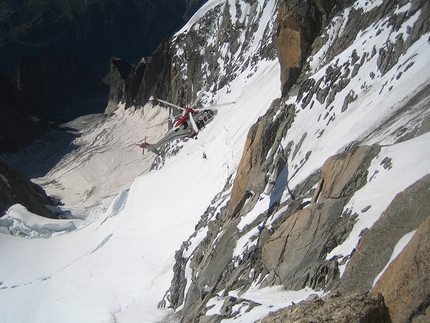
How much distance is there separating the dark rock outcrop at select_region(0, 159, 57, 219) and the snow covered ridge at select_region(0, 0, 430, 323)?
713 cm

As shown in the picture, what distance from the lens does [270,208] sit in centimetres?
1630

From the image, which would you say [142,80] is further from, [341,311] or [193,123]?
[341,311]

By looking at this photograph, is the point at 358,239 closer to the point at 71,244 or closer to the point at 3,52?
the point at 71,244

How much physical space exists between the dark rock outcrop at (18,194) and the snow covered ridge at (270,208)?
7134 mm

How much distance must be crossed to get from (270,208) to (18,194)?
3569 cm

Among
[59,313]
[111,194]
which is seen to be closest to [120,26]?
[111,194]

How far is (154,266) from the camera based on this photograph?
2441 centimetres

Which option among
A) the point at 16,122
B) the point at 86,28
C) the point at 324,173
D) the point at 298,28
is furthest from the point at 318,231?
the point at 86,28

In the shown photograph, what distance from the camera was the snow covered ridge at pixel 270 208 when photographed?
36.2ft

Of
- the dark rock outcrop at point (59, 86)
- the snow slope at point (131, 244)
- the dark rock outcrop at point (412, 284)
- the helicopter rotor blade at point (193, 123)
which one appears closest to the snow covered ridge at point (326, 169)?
the dark rock outcrop at point (412, 284)

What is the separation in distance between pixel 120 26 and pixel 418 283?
14855 cm

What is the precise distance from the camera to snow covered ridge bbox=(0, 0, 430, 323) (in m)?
11.0

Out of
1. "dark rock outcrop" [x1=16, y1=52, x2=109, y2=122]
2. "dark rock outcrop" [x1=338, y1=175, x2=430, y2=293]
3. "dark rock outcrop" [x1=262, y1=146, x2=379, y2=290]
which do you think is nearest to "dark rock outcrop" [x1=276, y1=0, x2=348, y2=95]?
"dark rock outcrop" [x1=262, y1=146, x2=379, y2=290]

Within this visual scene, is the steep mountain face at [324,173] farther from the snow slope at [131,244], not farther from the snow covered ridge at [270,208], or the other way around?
the snow slope at [131,244]
